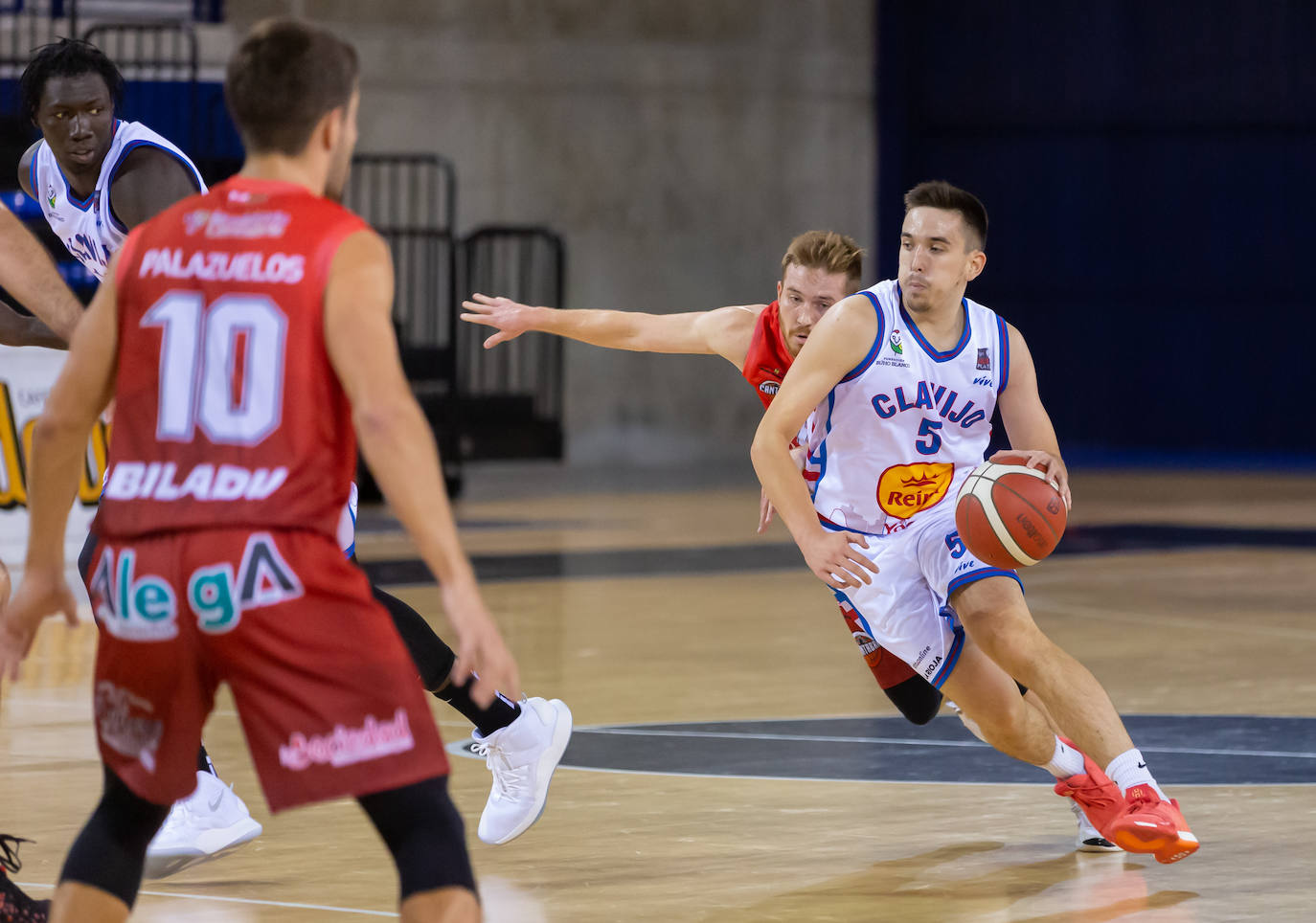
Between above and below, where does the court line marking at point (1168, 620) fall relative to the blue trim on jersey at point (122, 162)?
below

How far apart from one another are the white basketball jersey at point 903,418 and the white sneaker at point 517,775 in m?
0.96

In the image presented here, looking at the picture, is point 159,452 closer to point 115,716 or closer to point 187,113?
point 115,716

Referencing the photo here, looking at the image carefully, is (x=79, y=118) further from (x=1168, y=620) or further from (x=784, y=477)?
(x=1168, y=620)

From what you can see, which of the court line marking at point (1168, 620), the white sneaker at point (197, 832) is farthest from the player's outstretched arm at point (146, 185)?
the court line marking at point (1168, 620)

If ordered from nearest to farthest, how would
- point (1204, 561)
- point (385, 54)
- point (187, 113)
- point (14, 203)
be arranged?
point (1204, 561)
point (14, 203)
point (187, 113)
point (385, 54)

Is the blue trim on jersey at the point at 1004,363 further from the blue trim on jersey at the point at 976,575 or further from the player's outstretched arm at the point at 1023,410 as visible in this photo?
the blue trim on jersey at the point at 976,575

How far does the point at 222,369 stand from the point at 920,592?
8.33 feet

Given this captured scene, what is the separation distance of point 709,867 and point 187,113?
38.4 feet

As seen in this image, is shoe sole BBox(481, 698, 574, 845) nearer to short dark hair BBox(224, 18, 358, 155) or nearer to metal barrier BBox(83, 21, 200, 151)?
short dark hair BBox(224, 18, 358, 155)

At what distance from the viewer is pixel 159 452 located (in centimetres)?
294

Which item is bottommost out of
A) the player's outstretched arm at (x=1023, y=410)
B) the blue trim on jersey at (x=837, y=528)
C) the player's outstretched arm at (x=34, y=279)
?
the blue trim on jersey at (x=837, y=528)

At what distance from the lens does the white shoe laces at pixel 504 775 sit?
4.86m

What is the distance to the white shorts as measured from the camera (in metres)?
4.97

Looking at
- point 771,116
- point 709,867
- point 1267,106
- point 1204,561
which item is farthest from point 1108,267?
point 709,867
